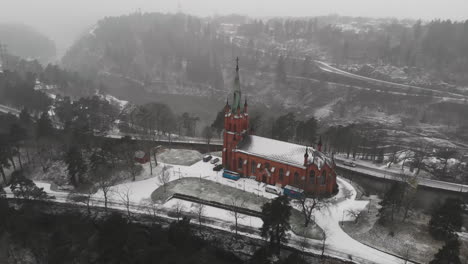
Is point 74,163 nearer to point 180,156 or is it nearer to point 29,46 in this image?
point 180,156

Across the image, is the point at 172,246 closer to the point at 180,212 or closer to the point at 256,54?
the point at 180,212

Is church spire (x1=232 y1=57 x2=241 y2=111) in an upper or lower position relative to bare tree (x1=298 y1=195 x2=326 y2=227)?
upper

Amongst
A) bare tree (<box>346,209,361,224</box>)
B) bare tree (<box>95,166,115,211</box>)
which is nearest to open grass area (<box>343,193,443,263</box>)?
bare tree (<box>346,209,361,224</box>)

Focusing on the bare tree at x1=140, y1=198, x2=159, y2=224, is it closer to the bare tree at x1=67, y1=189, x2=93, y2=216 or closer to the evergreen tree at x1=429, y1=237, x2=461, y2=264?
the bare tree at x1=67, y1=189, x2=93, y2=216

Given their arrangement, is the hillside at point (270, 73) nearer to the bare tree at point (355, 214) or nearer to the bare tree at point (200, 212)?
the bare tree at point (355, 214)

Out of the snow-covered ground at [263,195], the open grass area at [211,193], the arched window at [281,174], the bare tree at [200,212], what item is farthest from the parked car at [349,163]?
the bare tree at [200,212]

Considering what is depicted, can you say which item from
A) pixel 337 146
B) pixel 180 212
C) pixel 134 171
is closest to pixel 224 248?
pixel 180 212

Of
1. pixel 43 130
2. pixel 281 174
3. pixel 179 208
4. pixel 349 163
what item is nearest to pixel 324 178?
pixel 281 174
